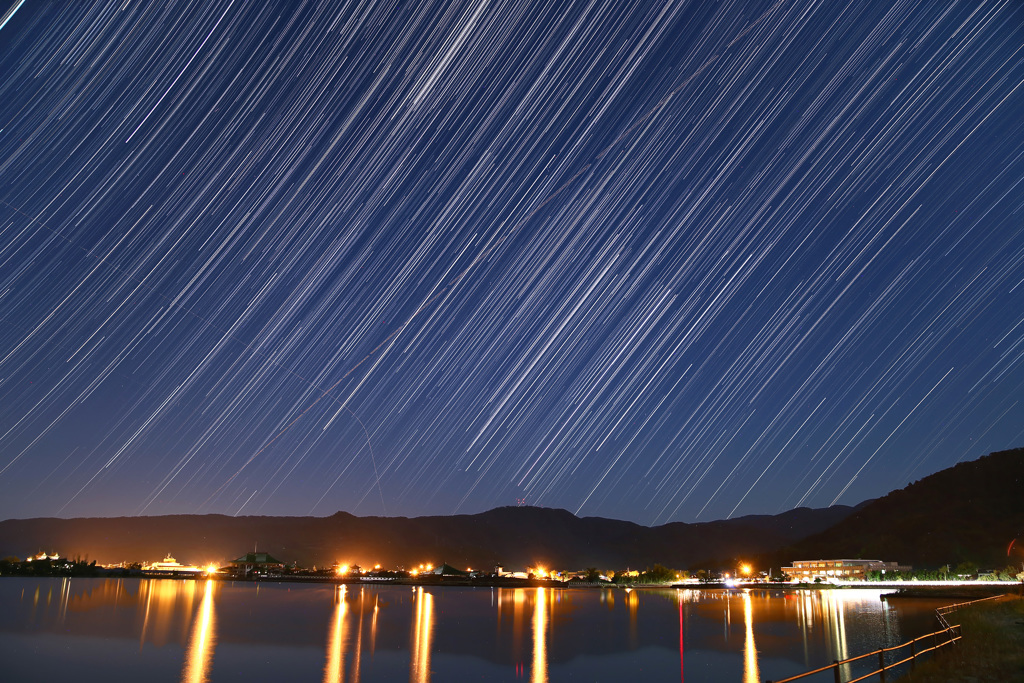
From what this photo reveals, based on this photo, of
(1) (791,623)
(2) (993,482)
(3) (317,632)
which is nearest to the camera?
(3) (317,632)

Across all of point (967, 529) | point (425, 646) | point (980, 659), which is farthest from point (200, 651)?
point (967, 529)

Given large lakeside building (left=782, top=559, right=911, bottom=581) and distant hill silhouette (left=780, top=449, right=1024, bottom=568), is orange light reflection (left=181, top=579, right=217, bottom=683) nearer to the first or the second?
large lakeside building (left=782, top=559, right=911, bottom=581)

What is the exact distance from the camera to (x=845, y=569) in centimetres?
16000

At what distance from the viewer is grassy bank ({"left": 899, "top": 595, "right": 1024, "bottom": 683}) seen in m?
18.3

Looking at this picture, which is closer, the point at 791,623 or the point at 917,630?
the point at 917,630

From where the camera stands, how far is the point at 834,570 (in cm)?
16275

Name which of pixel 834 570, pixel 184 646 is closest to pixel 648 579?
pixel 834 570

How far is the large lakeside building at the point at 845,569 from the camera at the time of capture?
157625 mm

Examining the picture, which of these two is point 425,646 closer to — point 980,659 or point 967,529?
point 980,659

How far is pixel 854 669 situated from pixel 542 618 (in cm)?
3895

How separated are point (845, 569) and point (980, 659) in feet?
520

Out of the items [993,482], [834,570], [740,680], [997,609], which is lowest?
[740,680]

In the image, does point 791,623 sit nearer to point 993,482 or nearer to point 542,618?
point 542,618

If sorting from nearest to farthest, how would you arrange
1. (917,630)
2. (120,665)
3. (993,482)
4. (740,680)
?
(740,680) < (120,665) < (917,630) < (993,482)
